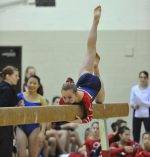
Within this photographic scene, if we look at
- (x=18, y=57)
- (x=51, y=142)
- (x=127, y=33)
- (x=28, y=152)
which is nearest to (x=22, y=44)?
(x=18, y=57)

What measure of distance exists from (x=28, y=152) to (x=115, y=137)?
81.5 inches

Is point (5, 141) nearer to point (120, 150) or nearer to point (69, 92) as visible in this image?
point (69, 92)

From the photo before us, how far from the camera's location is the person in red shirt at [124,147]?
7840 mm

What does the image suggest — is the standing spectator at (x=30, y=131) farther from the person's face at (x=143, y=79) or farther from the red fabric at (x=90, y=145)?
the person's face at (x=143, y=79)

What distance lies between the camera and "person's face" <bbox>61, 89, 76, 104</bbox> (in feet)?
17.7

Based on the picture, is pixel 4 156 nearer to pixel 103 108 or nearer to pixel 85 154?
pixel 103 108

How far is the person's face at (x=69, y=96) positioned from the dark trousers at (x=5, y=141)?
1.05 meters

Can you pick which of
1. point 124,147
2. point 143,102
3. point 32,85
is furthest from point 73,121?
point 143,102

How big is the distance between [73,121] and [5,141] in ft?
3.71

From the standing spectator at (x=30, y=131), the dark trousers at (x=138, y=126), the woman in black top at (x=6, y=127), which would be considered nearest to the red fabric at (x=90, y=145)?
the standing spectator at (x=30, y=131)

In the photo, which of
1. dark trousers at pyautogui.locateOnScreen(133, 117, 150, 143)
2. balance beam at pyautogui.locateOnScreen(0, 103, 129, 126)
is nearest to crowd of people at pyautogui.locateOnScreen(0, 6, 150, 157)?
dark trousers at pyautogui.locateOnScreen(133, 117, 150, 143)

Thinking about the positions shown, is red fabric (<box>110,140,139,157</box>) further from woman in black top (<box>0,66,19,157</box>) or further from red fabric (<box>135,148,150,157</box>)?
woman in black top (<box>0,66,19,157</box>)

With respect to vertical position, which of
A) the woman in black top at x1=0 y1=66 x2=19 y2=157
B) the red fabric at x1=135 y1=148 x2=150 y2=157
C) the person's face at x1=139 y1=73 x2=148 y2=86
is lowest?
the red fabric at x1=135 y1=148 x2=150 y2=157

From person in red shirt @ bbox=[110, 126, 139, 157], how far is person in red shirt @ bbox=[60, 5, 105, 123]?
1550 mm
